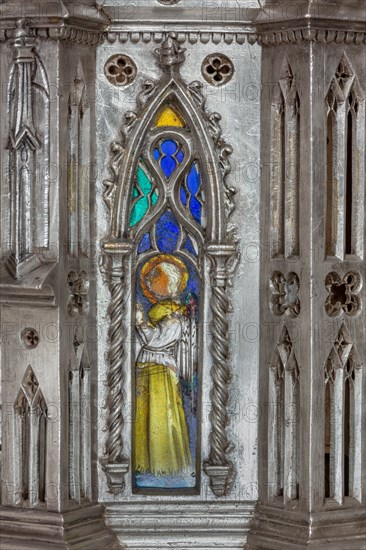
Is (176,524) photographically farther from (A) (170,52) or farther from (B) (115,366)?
(A) (170,52)

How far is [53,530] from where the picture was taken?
21.7ft

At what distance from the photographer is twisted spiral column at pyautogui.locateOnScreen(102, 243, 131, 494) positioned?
6.72m

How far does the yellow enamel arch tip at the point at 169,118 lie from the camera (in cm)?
675

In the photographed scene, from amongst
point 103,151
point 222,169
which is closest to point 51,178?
point 103,151

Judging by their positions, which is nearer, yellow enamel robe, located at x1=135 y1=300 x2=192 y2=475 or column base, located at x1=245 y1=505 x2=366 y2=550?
column base, located at x1=245 y1=505 x2=366 y2=550

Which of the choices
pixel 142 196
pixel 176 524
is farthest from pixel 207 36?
pixel 176 524

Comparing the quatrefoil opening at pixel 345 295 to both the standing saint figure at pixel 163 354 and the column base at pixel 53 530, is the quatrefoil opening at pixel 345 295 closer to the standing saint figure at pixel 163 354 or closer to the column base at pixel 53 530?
the standing saint figure at pixel 163 354

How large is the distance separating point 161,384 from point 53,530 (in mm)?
757

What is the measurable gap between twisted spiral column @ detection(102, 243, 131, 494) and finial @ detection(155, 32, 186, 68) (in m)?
0.79

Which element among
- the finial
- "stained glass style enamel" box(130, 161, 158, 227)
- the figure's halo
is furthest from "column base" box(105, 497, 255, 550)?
the finial

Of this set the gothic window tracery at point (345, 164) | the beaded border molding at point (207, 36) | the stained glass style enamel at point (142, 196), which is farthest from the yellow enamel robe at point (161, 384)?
the beaded border molding at point (207, 36)

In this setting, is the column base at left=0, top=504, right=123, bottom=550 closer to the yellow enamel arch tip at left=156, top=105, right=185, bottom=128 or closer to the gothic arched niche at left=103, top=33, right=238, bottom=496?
the gothic arched niche at left=103, top=33, right=238, bottom=496

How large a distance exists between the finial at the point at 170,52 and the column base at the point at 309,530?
6.27 feet

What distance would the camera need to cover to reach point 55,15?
6.46 meters
